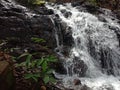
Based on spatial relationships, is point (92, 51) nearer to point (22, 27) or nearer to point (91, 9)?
point (22, 27)

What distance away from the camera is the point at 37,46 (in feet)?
27.1

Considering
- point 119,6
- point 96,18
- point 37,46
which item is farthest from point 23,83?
point 119,6

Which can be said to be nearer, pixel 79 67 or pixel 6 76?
pixel 6 76

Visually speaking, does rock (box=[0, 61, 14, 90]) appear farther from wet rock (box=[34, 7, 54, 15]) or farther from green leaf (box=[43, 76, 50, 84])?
wet rock (box=[34, 7, 54, 15])

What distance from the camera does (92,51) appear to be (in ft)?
31.8

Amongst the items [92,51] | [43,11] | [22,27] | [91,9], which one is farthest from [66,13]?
[22,27]

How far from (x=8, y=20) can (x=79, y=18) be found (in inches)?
157

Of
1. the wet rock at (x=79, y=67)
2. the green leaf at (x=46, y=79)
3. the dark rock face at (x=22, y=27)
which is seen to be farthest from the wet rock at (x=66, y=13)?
the green leaf at (x=46, y=79)

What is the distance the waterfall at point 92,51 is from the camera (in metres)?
7.84

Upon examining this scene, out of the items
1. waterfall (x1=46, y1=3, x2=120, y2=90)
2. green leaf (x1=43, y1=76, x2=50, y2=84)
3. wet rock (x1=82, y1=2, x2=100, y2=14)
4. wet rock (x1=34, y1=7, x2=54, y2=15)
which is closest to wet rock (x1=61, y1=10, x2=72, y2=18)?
waterfall (x1=46, y1=3, x2=120, y2=90)

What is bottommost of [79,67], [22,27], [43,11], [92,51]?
[79,67]

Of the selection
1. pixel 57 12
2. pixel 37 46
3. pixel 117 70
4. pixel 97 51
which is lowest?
pixel 117 70

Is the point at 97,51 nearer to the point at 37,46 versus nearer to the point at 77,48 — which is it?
the point at 77,48

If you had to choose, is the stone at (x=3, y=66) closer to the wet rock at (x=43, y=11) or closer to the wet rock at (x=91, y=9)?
the wet rock at (x=43, y=11)
